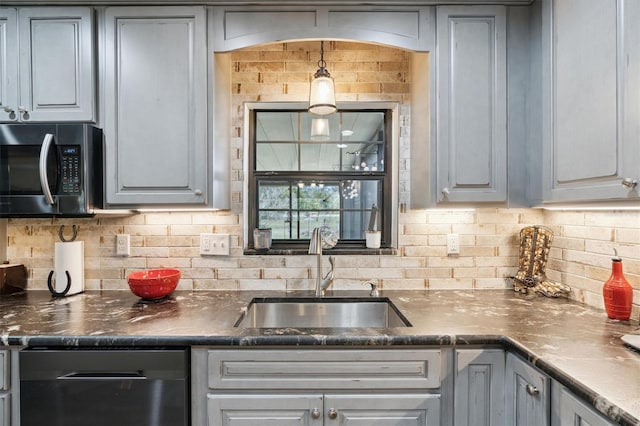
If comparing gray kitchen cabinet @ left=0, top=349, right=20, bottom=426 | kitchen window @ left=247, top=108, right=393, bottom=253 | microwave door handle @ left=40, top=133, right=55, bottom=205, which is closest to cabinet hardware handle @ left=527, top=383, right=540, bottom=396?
kitchen window @ left=247, top=108, right=393, bottom=253

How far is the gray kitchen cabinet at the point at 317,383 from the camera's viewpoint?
133 centimetres

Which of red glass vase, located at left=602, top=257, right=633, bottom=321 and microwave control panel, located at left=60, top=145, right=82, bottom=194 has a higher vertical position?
microwave control panel, located at left=60, top=145, right=82, bottom=194

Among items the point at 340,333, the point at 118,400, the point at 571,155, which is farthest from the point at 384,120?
the point at 118,400

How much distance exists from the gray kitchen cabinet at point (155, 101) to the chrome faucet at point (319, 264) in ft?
1.97

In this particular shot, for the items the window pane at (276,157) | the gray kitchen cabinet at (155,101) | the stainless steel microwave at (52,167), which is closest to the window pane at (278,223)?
the window pane at (276,157)

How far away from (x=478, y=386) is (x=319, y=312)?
2.68 ft

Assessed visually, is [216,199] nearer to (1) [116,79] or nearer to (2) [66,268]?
(1) [116,79]

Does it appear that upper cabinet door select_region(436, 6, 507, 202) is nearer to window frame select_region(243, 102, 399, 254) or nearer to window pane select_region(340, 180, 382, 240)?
window frame select_region(243, 102, 399, 254)

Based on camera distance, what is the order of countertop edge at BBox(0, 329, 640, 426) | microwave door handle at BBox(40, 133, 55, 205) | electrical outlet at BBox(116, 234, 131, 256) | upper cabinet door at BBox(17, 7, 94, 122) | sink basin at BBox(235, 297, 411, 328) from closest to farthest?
1. countertop edge at BBox(0, 329, 640, 426)
2. microwave door handle at BBox(40, 133, 55, 205)
3. upper cabinet door at BBox(17, 7, 94, 122)
4. sink basin at BBox(235, 297, 411, 328)
5. electrical outlet at BBox(116, 234, 131, 256)

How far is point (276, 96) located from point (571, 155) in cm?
145

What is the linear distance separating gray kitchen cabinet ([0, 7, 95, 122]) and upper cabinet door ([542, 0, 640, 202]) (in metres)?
2.06

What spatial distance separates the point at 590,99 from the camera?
133cm

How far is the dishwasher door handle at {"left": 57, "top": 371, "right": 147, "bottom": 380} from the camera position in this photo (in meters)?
1.31

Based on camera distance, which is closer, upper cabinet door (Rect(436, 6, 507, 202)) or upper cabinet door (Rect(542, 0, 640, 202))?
upper cabinet door (Rect(542, 0, 640, 202))
